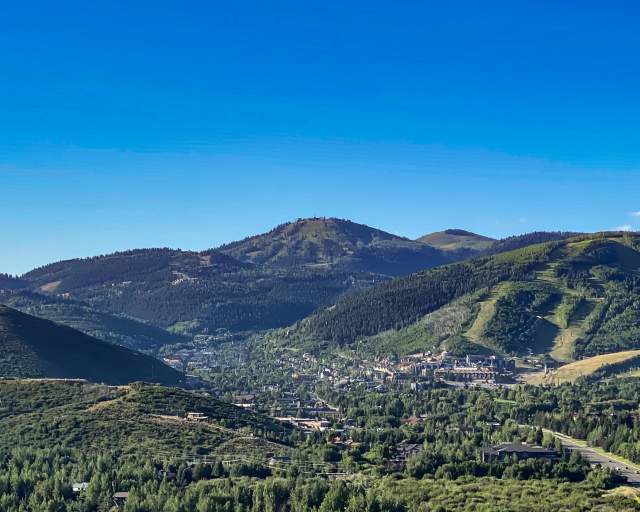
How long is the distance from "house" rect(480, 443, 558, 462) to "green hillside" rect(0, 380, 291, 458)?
2380 centimetres

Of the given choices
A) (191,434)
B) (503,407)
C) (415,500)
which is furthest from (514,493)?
(503,407)

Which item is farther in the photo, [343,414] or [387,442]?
[343,414]

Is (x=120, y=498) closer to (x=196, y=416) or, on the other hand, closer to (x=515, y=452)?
(x=196, y=416)

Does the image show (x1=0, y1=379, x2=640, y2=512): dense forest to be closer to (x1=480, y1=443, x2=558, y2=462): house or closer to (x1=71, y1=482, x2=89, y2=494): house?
(x1=71, y1=482, x2=89, y2=494): house

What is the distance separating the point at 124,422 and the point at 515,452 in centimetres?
4500

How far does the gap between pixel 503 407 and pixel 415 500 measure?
75062 millimetres

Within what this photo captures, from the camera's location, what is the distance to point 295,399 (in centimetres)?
18850

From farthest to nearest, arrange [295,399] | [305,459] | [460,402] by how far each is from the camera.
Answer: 1. [295,399]
2. [460,402]
3. [305,459]

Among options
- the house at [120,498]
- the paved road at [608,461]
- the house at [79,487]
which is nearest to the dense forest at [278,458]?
the house at [79,487]

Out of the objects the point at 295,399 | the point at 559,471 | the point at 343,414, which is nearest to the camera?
the point at 559,471

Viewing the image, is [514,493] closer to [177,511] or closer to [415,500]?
[415,500]

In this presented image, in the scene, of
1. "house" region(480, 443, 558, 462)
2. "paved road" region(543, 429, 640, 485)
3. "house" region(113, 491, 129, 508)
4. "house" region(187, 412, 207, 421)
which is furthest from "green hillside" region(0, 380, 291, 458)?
"paved road" region(543, 429, 640, 485)

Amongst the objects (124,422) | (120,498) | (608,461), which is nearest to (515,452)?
(608,461)

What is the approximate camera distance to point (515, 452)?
347 ft
